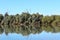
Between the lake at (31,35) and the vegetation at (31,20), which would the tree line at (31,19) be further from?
the lake at (31,35)

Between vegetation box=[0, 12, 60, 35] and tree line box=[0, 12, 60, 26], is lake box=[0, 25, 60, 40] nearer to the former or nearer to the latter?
vegetation box=[0, 12, 60, 35]

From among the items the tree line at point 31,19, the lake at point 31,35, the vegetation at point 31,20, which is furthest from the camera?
the tree line at point 31,19

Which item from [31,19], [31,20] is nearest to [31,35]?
[31,20]

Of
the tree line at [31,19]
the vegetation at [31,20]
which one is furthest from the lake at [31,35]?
the tree line at [31,19]

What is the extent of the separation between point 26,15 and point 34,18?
87.1 inches

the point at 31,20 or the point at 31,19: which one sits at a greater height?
the point at 31,19

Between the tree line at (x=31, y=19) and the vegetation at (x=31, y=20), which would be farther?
the tree line at (x=31, y=19)

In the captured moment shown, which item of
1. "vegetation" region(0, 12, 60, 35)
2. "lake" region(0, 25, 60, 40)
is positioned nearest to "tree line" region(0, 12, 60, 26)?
"vegetation" region(0, 12, 60, 35)

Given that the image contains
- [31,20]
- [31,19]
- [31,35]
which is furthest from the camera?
[31,19]

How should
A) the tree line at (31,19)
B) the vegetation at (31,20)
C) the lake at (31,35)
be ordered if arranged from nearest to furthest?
the lake at (31,35) → the vegetation at (31,20) → the tree line at (31,19)

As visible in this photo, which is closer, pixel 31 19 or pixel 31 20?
pixel 31 20

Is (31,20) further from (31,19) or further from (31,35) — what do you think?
(31,35)

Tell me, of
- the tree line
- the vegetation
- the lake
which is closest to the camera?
the lake

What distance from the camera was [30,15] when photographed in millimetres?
53688
